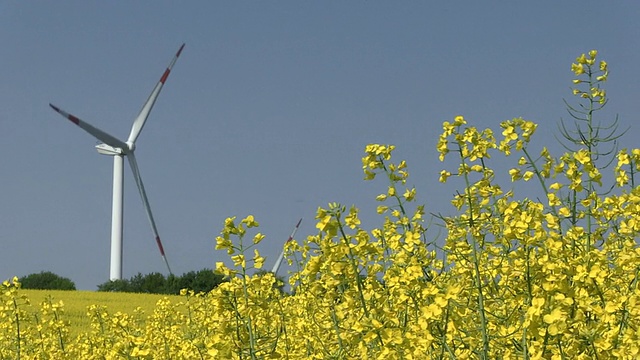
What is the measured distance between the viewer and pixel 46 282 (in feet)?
132

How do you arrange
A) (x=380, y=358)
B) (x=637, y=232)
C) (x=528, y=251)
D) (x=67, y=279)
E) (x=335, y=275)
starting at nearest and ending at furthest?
1. (x=380, y=358)
2. (x=528, y=251)
3. (x=335, y=275)
4. (x=637, y=232)
5. (x=67, y=279)

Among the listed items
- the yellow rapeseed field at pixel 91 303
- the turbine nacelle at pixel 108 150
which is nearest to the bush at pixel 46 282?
the turbine nacelle at pixel 108 150

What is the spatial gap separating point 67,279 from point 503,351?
37736 millimetres

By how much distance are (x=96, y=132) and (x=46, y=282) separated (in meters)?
11.2

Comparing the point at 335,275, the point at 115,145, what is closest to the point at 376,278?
the point at 335,275

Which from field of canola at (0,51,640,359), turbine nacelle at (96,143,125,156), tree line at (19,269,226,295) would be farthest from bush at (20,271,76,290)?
field of canola at (0,51,640,359)

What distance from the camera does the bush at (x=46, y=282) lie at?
3928 cm

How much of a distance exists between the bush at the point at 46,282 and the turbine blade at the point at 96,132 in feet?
29.8

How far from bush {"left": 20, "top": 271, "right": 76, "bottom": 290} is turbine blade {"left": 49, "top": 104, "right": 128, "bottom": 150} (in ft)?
29.8

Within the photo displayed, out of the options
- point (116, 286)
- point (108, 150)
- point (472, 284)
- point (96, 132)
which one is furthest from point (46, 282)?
point (472, 284)

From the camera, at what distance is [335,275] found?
13.9 feet

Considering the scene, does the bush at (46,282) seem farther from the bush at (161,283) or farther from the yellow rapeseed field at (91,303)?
the yellow rapeseed field at (91,303)

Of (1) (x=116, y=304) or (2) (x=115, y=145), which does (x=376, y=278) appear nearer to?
(1) (x=116, y=304)

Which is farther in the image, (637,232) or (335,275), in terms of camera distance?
(637,232)
